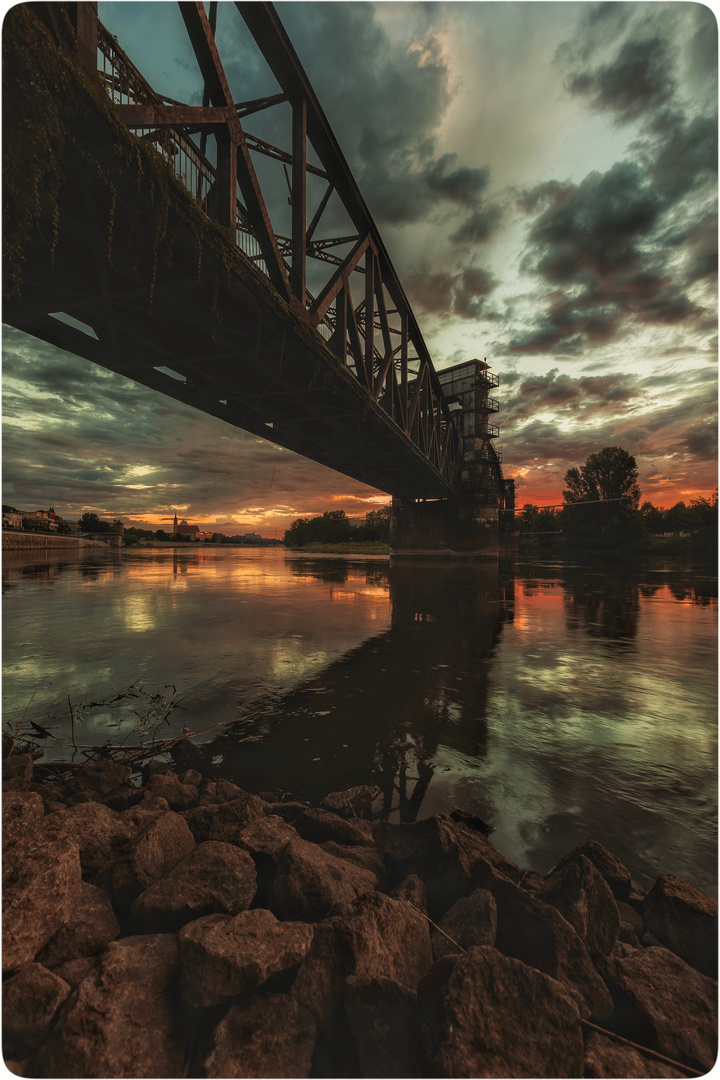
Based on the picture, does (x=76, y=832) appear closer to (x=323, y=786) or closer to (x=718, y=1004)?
(x=323, y=786)

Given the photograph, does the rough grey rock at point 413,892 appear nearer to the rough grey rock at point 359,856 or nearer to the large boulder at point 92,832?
the rough grey rock at point 359,856

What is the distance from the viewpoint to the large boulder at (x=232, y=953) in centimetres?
218

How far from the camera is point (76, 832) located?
3193 mm

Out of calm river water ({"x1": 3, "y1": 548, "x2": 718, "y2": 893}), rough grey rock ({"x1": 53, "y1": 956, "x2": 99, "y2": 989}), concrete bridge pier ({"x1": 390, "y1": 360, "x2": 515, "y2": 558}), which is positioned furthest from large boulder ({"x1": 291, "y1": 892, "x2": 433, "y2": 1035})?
concrete bridge pier ({"x1": 390, "y1": 360, "x2": 515, "y2": 558})

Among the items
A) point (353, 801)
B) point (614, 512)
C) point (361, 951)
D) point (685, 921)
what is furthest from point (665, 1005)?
point (614, 512)

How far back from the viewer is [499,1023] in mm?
2086

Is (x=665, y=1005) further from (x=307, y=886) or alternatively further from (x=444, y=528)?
(x=444, y=528)

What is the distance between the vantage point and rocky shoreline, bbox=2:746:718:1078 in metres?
2.02

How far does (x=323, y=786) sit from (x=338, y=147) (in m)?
17.2

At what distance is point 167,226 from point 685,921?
1110cm

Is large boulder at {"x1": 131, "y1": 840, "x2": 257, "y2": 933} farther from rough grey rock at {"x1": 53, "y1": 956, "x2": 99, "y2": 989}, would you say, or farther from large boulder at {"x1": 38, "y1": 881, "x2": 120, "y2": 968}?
rough grey rock at {"x1": 53, "y1": 956, "x2": 99, "y2": 989}

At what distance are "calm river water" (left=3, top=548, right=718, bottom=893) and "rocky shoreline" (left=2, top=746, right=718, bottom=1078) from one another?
1.10 m

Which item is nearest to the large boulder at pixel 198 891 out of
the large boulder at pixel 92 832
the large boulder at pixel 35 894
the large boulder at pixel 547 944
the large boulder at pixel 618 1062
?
the large boulder at pixel 35 894

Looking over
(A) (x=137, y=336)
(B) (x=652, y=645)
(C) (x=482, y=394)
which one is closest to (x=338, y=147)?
(A) (x=137, y=336)
